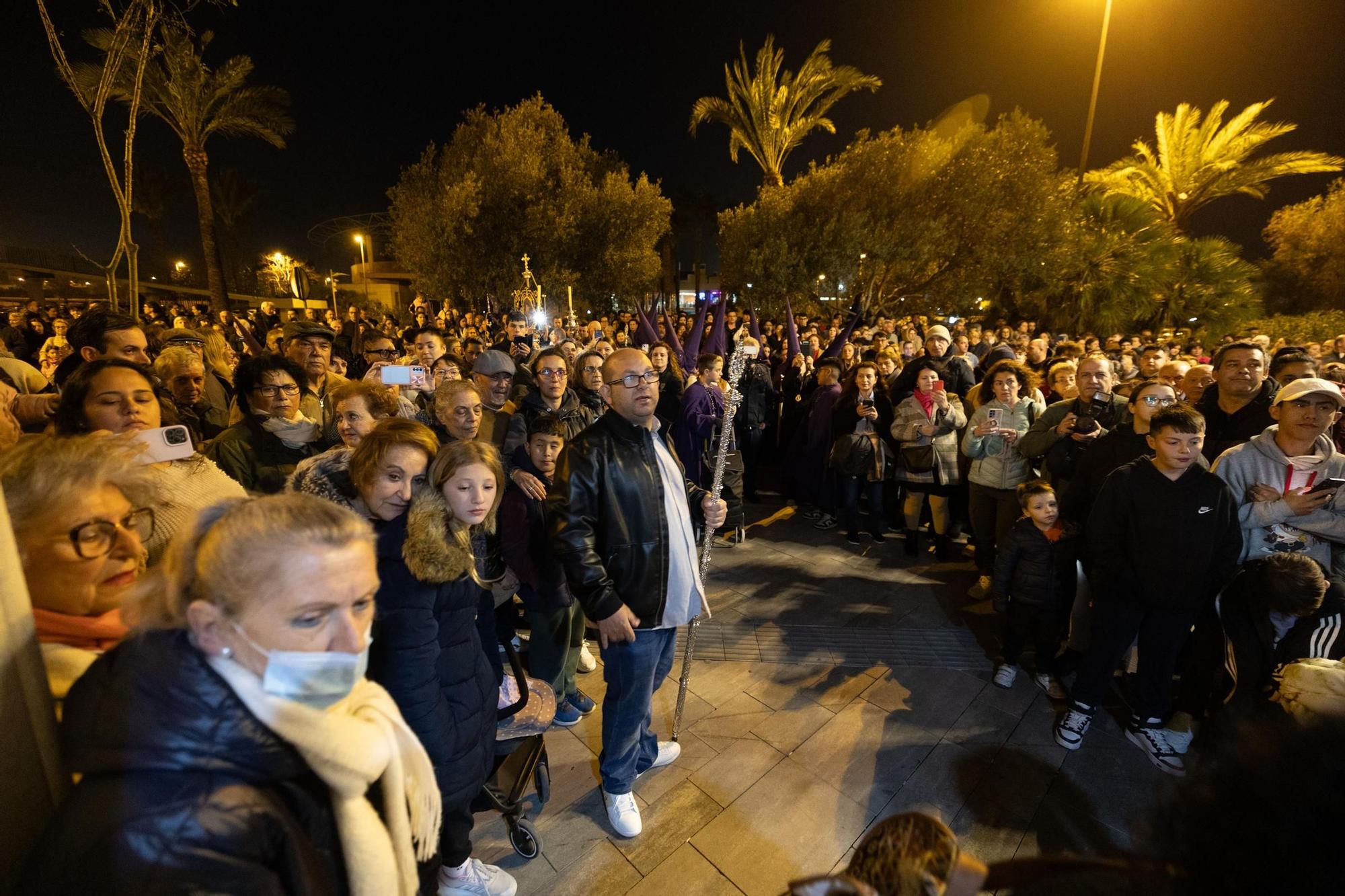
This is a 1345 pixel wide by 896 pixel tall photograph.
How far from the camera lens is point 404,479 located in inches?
89.2

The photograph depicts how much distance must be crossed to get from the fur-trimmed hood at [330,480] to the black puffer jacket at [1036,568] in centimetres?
398

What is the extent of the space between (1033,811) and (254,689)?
3.42 metres

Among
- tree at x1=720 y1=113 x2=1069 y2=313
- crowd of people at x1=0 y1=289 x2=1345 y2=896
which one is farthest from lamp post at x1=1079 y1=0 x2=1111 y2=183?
crowd of people at x1=0 y1=289 x2=1345 y2=896

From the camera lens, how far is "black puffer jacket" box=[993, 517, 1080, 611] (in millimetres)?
3783

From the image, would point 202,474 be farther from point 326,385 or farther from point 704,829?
point 704,829

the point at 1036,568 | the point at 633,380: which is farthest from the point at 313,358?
the point at 1036,568

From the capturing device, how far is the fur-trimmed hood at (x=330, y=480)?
229 centimetres

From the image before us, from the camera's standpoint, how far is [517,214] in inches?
686

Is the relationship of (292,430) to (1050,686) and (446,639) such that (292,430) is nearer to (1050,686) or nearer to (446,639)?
(446,639)

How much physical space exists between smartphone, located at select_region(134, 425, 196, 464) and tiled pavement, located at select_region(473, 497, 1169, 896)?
7.09 ft

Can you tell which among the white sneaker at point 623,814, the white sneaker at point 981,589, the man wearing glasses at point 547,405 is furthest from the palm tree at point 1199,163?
the white sneaker at point 623,814

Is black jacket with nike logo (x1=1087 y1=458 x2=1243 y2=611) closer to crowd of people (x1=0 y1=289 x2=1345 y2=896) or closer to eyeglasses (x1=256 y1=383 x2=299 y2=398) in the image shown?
crowd of people (x1=0 y1=289 x2=1345 y2=896)

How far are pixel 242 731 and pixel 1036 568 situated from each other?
430 centimetres

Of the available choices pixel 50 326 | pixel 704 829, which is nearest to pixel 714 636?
pixel 704 829
